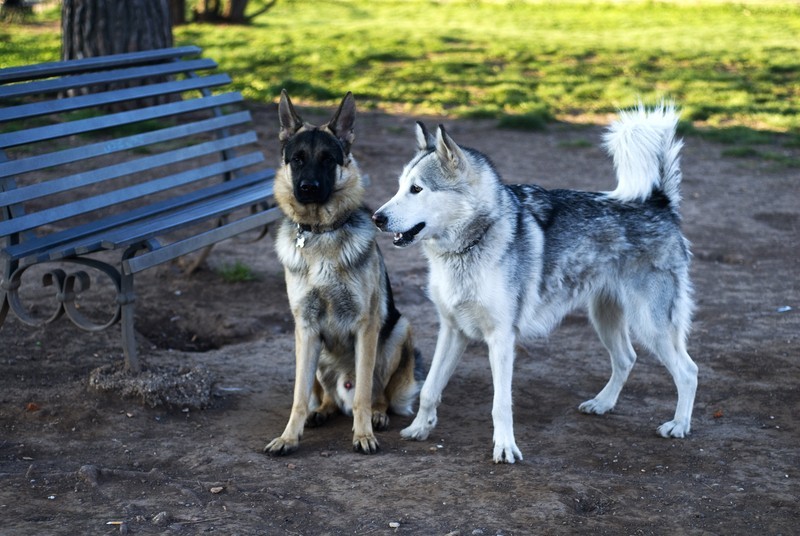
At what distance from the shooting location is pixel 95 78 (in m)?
6.31

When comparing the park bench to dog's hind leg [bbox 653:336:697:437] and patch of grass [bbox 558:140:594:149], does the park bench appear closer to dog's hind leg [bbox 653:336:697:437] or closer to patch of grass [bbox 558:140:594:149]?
dog's hind leg [bbox 653:336:697:437]

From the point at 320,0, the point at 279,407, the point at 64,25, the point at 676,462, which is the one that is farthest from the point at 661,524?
the point at 320,0

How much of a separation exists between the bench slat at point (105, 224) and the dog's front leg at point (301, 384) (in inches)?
52.8

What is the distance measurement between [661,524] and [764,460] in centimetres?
97

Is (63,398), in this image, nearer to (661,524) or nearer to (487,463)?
(487,463)

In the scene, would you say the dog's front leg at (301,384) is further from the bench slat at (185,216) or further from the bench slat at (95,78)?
the bench slat at (95,78)

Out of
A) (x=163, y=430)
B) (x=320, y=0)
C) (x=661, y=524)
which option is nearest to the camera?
(x=661, y=524)

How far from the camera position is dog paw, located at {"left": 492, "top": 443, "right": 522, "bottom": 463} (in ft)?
15.1

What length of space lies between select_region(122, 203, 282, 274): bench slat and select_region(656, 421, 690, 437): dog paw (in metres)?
2.84

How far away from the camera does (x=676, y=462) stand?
470cm

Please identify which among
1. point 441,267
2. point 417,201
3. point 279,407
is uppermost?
point 417,201

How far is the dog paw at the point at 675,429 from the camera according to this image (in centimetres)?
503

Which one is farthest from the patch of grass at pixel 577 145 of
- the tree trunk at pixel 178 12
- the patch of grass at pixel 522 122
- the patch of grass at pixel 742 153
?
the tree trunk at pixel 178 12

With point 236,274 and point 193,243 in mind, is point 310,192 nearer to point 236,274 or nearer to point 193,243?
point 193,243
